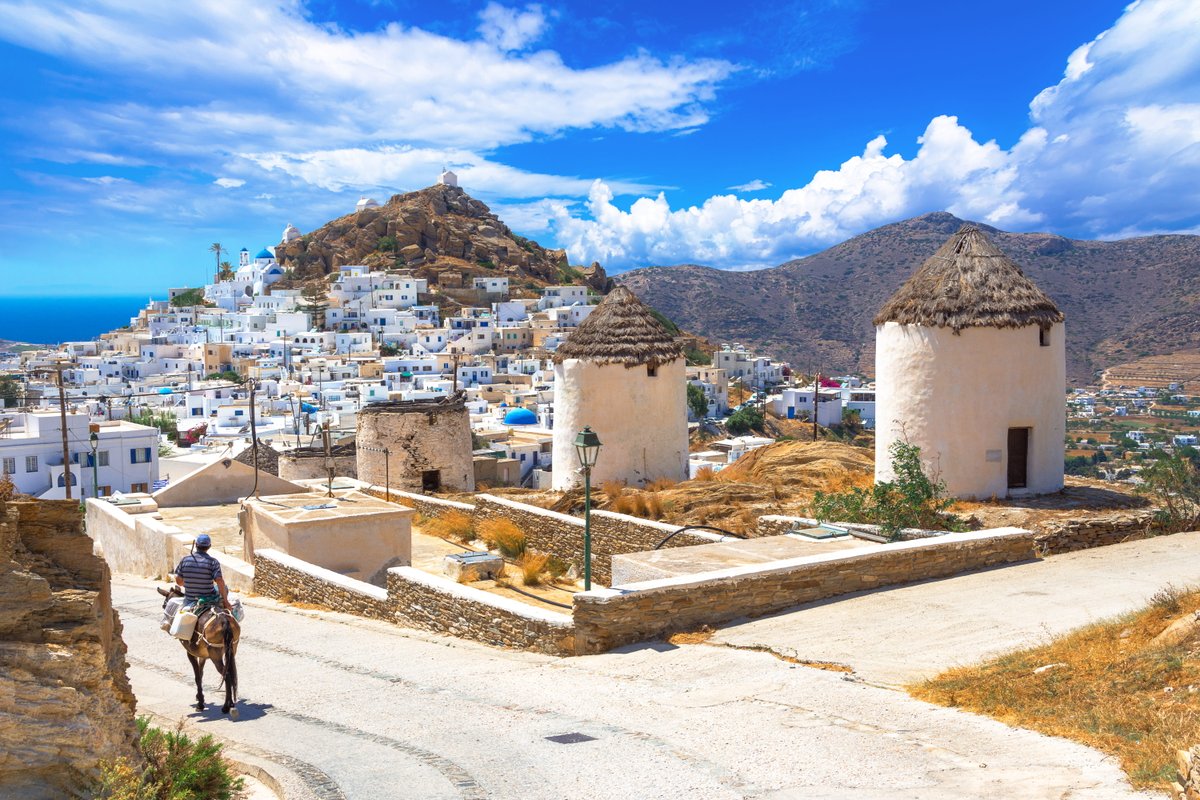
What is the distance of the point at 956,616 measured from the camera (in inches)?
292

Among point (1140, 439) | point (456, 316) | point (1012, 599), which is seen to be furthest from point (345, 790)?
point (456, 316)

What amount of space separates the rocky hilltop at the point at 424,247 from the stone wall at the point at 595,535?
4117 inches

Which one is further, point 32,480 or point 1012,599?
point 32,480

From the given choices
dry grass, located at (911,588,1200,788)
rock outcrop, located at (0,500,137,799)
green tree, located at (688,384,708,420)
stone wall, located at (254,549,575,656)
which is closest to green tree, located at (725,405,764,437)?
green tree, located at (688,384,708,420)

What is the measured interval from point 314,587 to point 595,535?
3458mm

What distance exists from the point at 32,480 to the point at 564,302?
A: 76.6 meters

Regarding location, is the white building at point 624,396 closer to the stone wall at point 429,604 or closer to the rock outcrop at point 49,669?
the stone wall at point 429,604

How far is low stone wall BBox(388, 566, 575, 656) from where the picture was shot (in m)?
7.38

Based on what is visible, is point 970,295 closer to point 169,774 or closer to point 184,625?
point 184,625

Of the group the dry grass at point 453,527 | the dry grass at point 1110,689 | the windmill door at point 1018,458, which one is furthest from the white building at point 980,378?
the dry grass at point 453,527

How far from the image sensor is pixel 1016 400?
12.0 metres

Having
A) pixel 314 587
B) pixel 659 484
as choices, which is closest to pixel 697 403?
pixel 659 484

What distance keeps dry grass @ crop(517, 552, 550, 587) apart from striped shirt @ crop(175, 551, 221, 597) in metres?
5.34

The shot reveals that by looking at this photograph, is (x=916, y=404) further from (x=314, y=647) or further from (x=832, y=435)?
(x=832, y=435)
